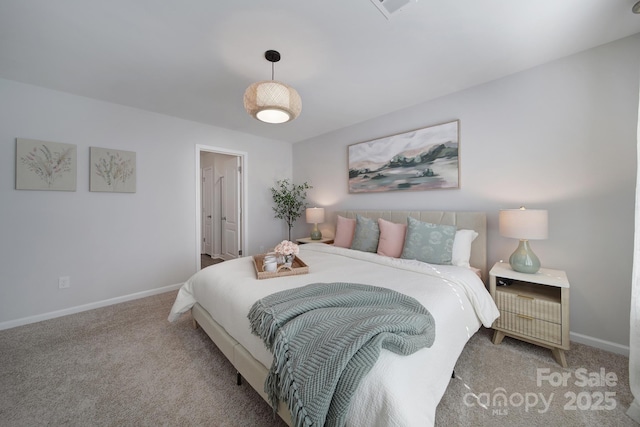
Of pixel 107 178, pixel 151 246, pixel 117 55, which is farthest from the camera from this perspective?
pixel 151 246

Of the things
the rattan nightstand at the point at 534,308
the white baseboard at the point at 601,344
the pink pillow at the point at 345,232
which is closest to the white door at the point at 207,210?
the pink pillow at the point at 345,232

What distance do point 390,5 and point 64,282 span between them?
408 centimetres

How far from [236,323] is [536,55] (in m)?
3.21

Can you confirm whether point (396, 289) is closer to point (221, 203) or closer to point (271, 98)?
point (271, 98)

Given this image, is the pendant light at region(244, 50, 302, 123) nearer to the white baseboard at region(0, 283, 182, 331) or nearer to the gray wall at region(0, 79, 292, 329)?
the gray wall at region(0, 79, 292, 329)

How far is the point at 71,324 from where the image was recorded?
233cm

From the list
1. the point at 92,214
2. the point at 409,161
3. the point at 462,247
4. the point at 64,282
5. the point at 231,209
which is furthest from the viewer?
the point at 231,209

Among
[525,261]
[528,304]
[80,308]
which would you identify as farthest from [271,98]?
[80,308]

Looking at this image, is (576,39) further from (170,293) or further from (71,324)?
(71,324)

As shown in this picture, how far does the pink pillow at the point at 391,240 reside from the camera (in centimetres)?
253

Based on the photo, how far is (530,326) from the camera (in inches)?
70.7

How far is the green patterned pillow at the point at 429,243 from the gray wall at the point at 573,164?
1.81 feet

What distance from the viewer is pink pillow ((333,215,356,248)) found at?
3.14 m

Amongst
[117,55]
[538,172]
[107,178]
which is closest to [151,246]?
[107,178]
